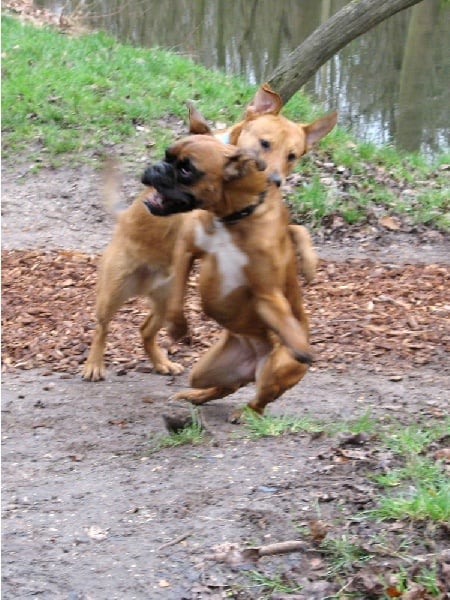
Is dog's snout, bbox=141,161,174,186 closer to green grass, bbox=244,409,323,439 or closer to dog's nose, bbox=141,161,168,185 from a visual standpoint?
dog's nose, bbox=141,161,168,185

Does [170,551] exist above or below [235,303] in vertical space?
below

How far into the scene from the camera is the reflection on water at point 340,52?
18.0m

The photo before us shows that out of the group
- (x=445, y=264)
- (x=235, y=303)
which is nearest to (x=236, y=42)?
(x=445, y=264)

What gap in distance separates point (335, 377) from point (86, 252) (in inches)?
140

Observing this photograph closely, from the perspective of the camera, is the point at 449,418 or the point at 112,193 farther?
the point at 112,193

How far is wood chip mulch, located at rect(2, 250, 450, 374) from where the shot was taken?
743 centimetres

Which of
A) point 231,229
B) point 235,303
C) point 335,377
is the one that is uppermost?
point 231,229

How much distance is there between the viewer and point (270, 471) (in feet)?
15.6

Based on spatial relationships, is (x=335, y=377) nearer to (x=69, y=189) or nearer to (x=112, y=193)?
(x=112, y=193)

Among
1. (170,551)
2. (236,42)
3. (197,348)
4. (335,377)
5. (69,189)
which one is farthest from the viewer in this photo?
(236,42)

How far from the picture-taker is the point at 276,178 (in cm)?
585

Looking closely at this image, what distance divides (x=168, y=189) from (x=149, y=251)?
5.25ft

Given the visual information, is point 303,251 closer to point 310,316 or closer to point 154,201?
point 154,201

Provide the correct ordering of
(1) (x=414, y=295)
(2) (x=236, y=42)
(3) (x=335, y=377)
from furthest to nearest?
(2) (x=236, y=42) → (1) (x=414, y=295) → (3) (x=335, y=377)
